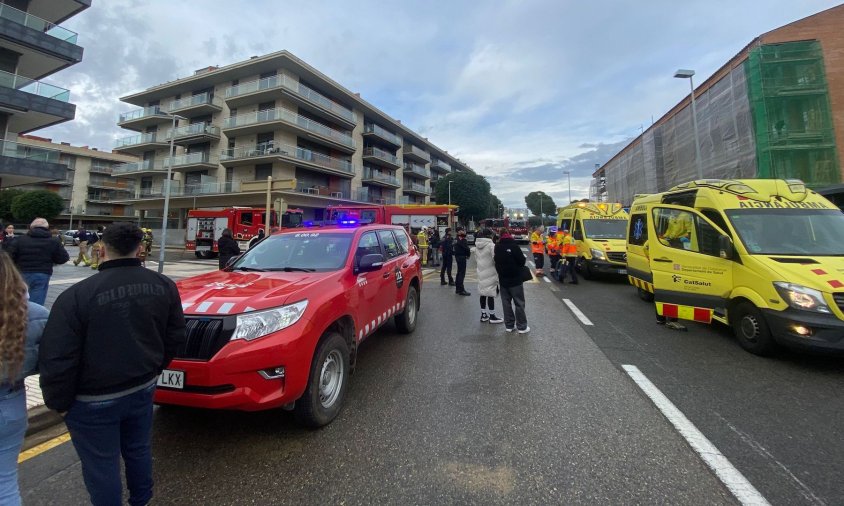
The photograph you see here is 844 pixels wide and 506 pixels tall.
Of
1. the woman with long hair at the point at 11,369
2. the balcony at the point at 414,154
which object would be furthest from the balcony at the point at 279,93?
the woman with long hair at the point at 11,369

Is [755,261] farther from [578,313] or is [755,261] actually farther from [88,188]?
[88,188]

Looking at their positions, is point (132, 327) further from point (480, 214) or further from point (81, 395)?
point (480, 214)

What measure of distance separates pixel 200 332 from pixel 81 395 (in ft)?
2.89

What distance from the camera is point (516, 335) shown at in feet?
19.1

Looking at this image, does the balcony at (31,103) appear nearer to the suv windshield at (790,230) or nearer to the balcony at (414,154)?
the suv windshield at (790,230)

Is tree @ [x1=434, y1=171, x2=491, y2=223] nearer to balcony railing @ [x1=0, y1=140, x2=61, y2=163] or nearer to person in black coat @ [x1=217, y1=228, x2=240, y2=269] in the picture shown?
balcony railing @ [x1=0, y1=140, x2=61, y2=163]

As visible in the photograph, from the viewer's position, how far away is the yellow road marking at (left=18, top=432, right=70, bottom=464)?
108 inches

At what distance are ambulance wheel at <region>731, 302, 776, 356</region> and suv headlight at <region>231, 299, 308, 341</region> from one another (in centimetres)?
532

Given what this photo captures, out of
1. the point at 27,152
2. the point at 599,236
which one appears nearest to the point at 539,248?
the point at 599,236

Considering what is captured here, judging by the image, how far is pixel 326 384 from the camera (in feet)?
10.6

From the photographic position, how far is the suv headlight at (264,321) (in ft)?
8.70

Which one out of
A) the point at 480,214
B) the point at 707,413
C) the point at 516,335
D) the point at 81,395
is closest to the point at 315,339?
the point at 81,395

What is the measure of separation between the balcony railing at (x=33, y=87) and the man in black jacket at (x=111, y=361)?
25.2m

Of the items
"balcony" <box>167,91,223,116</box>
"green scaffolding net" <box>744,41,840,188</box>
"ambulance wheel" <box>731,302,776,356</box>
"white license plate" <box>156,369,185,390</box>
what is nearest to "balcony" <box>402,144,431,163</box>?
"balcony" <box>167,91,223,116</box>
